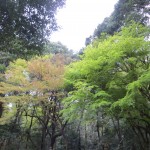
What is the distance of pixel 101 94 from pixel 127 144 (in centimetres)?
727

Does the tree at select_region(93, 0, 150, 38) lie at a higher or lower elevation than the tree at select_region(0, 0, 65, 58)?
higher

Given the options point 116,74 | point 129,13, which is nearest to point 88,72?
point 116,74

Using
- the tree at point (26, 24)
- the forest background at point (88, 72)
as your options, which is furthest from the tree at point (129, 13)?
the tree at point (26, 24)

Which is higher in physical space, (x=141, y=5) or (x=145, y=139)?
(x=141, y=5)

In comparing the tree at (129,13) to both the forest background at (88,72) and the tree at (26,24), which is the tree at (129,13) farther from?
the tree at (26,24)

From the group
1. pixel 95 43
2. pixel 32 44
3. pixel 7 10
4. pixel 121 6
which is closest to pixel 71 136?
pixel 95 43

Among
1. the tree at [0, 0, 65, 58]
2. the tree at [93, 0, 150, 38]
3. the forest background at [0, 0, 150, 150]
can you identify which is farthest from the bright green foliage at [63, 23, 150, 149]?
the tree at [0, 0, 65, 58]

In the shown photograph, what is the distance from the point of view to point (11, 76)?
Answer: 13.8 m

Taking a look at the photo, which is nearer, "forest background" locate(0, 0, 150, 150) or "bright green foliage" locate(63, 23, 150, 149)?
"forest background" locate(0, 0, 150, 150)

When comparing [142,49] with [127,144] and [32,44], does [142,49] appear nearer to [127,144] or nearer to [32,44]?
[32,44]

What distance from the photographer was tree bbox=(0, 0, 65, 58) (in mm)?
5570

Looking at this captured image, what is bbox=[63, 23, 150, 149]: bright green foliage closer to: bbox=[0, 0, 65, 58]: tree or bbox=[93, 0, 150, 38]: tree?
bbox=[93, 0, 150, 38]: tree

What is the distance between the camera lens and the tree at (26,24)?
557 cm

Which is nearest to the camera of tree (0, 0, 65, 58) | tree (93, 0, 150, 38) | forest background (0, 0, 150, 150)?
tree (0, 0, 65, 58)
